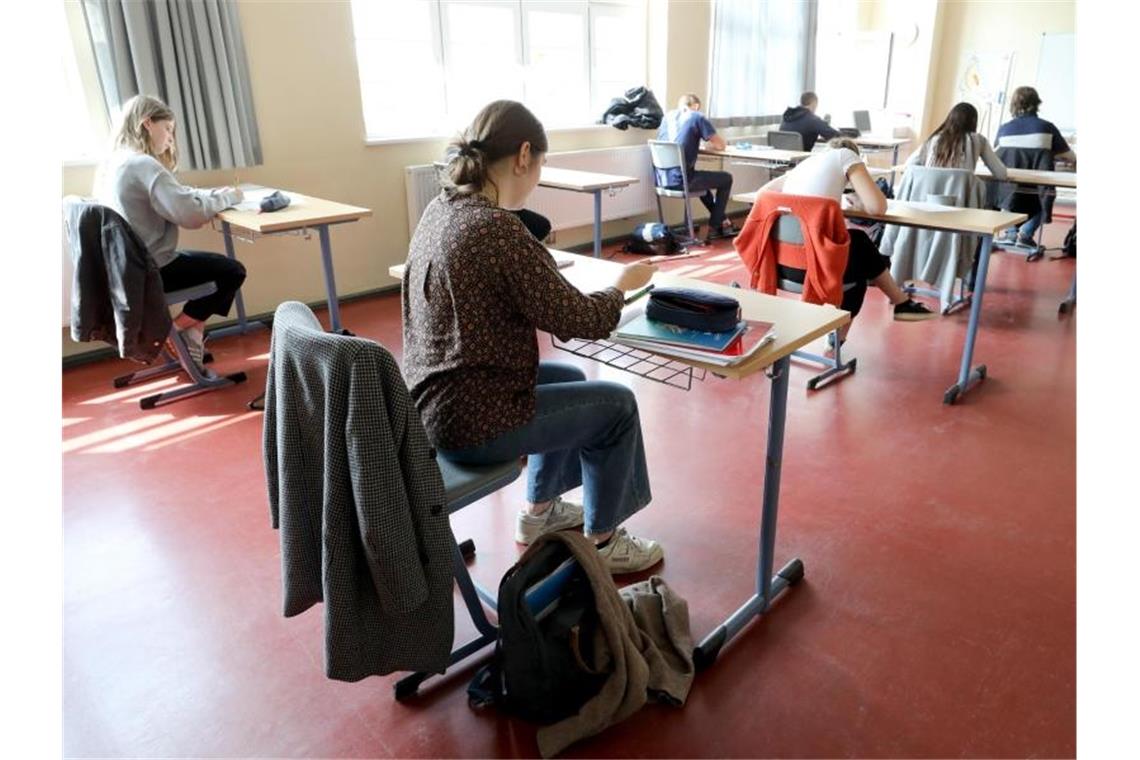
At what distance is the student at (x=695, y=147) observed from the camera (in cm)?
573

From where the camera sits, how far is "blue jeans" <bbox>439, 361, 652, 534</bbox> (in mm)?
1691

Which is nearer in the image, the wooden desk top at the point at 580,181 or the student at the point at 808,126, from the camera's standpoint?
the wooden desk top at the point at 580,181

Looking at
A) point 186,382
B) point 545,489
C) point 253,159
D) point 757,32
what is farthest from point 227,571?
point 757,32

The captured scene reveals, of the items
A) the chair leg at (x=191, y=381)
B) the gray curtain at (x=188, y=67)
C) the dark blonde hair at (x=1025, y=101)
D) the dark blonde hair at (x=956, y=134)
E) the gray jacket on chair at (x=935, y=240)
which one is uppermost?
the gray curtain at (x=188, y=67)

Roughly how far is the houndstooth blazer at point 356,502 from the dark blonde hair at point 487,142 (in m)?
0.43

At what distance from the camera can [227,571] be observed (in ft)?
7.07

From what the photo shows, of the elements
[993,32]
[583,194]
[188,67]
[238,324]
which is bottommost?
[238,324]

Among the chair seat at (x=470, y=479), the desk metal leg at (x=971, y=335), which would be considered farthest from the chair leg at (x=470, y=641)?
the desk metal leg at (x=971, y=335)

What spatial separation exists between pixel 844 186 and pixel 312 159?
284 cm

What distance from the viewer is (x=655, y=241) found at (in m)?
5.86

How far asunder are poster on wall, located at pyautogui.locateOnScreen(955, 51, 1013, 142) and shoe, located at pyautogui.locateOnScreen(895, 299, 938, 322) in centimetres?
534

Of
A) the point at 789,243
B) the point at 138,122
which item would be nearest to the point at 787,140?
the point at 789,243

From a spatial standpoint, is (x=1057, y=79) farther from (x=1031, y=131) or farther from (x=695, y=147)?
(x=695, y=147)

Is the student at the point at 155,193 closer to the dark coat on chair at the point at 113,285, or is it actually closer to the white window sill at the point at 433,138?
the dark coat on chair at the point at 113,285
